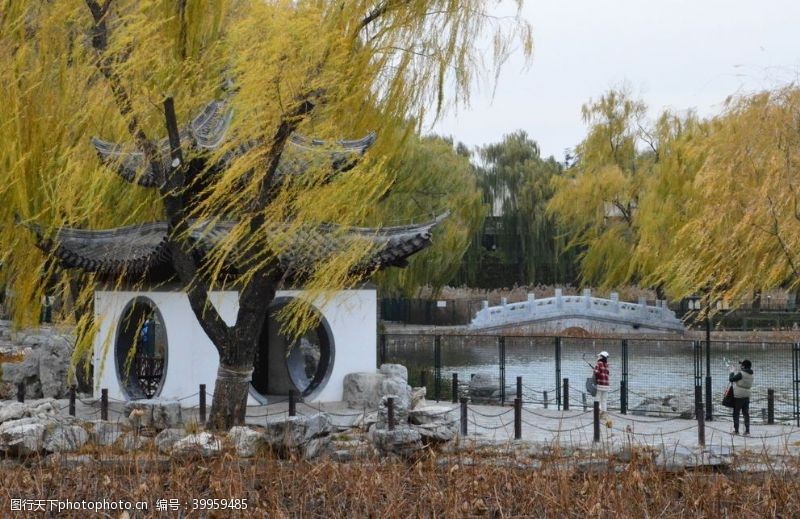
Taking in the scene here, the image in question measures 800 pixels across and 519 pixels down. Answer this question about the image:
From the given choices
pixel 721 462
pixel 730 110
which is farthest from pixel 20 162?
pixel 730 110

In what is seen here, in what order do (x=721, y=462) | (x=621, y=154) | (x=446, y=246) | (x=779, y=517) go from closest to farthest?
(x=779, y=517) < (x=721, y=462) < (x=446, y=246) < (x=621, y=154)

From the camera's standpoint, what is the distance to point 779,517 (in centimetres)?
716

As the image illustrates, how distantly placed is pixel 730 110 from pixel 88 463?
32.2 ft

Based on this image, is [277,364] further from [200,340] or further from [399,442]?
→ [399,442]

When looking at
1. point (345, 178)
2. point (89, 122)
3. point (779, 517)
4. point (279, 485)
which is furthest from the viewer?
point (89, 122)

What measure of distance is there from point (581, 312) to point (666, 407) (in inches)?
814

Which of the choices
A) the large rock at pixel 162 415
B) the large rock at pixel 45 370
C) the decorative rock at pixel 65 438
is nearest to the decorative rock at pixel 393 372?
the large rock at pixel 162 415

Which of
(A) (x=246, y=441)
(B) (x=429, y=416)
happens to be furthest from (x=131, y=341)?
(A) (x=246, y=441)

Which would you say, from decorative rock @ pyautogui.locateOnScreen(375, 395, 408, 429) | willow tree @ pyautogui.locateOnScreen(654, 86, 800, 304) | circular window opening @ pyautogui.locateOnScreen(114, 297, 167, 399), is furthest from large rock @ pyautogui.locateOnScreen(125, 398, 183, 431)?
willow tree @ pyautogui.locateOnScreen(654, 86, 800, 304)

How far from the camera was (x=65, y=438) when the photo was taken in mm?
8984

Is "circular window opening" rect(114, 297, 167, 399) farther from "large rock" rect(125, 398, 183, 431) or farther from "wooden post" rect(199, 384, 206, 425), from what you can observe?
"large rock" rect(125, 398, 183, 431)

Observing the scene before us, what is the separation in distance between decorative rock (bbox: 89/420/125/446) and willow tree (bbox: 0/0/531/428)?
1.12 meters

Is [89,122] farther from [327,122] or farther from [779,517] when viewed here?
[779,517]

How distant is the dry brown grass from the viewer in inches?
285
